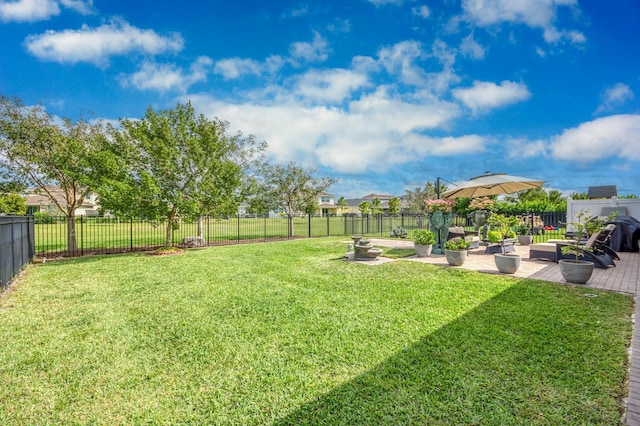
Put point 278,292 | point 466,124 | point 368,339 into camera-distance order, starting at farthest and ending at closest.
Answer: point 466,124, point 278,292, point 368,339

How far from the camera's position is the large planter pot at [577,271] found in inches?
203

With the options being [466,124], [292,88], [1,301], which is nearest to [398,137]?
[466,124]

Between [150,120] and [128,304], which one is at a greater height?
[150,120]

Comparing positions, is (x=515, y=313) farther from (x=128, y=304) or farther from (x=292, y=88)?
(x=292, y=88)

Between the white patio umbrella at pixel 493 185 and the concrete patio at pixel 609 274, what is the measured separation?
2324 mm

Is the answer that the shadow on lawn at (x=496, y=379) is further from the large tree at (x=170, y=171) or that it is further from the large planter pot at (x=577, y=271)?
the large tree at (x=170, y=171)

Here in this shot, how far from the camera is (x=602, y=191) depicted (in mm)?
25891

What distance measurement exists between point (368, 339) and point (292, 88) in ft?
44.4

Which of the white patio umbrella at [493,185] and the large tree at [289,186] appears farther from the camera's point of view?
the large tree at [289,186]

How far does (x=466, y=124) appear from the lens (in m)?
21.2

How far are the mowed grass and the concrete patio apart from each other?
0.28 ft

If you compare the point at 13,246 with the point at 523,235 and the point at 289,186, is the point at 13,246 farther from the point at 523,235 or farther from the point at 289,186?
the point at 523,235

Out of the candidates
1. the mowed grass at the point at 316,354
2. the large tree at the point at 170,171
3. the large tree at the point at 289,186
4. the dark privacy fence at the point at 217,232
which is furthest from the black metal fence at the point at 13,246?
the large tree at the point at 289,186

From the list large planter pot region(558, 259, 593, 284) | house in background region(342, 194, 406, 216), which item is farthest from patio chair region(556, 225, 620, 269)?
house in background region(342, 194, 406, 216)
